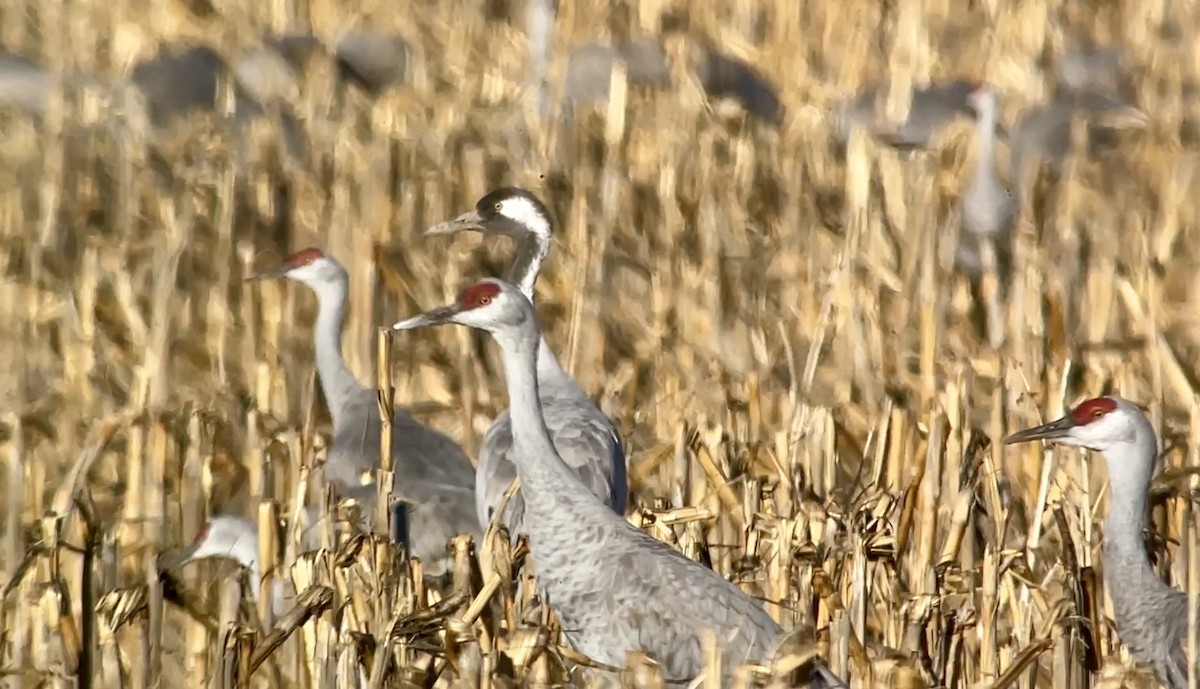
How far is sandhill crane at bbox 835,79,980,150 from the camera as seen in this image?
29.6 ft

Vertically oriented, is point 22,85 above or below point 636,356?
above

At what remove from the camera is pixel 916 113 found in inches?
370

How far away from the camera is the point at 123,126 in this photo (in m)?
8.34

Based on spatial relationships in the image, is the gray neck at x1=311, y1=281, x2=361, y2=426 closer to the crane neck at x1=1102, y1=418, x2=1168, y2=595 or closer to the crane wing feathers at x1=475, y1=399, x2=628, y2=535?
the crane wing feathers at x1=475, y1=399, x2=628, y2=535

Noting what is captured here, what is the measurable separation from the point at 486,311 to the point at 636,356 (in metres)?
1.68

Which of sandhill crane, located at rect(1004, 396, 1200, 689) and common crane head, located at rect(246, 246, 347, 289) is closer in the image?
sandhill crane, located at rect(1004, 396, 1200, 689)

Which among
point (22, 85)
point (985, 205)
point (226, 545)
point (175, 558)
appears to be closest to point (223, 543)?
point (226, 545)

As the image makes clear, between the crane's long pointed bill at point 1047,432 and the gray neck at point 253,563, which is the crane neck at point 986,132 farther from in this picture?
the gray neck at point 253,563

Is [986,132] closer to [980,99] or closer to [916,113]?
[980,99]

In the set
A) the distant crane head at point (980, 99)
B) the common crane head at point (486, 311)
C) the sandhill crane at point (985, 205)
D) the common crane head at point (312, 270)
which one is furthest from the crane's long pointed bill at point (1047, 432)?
the distant crane head at point (980, 99)

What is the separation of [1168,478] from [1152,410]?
0.70 m

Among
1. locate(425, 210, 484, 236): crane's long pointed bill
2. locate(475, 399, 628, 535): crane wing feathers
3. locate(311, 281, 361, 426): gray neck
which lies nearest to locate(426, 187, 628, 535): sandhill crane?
locate(475, 399, 628, 535): crane wing feathers

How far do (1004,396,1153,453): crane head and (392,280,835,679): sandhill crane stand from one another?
96 centimetres

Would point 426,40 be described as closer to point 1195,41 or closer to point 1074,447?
point 1195,41
